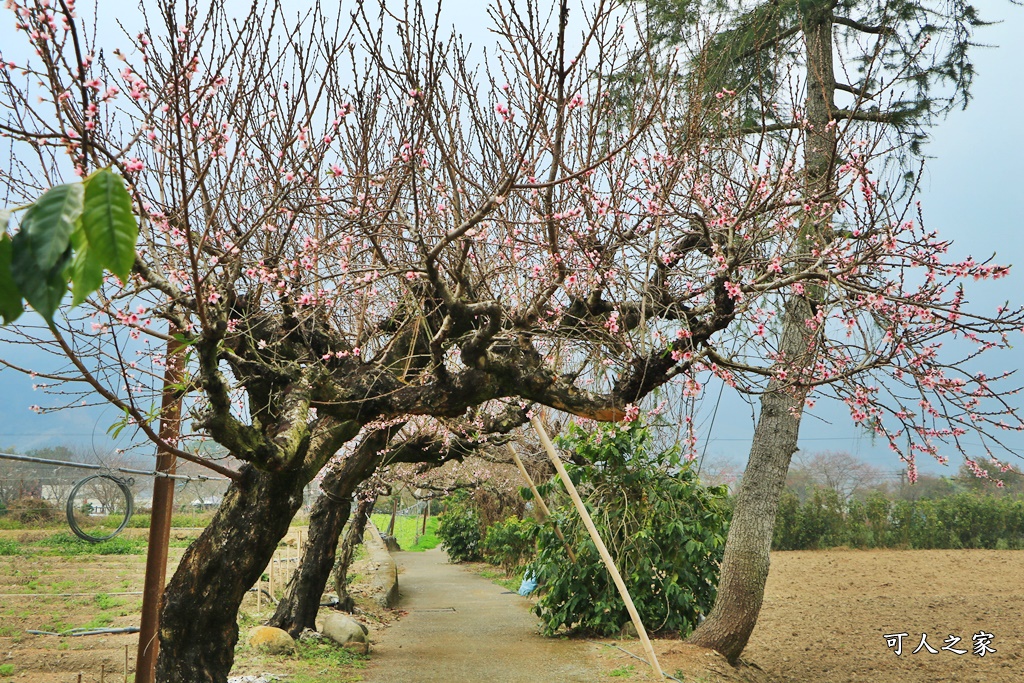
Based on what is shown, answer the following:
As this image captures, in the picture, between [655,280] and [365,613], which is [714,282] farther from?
[365,613]

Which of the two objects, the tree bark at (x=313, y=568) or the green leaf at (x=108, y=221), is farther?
the tree bark at (x=313, y=568)

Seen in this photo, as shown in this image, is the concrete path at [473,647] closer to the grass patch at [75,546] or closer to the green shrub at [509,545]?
the green shrub at [509,545]

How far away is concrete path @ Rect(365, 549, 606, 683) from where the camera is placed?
20.7ft

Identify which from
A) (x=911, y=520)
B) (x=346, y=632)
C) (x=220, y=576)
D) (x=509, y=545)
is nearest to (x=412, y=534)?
(x=509, y=545)

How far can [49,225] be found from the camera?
33.2 inches

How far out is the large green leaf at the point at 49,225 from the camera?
2.73 ft

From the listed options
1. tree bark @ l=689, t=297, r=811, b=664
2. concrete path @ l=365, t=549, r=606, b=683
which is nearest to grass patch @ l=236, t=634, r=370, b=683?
concrete path @ l=365, t=549, r=606, b=683

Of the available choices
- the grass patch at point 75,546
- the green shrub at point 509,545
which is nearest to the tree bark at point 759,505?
the grass patch at point 75,546

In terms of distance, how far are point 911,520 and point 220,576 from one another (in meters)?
16.0

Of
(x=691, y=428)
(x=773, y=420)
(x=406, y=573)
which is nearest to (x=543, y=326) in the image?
(x=691, y=428)

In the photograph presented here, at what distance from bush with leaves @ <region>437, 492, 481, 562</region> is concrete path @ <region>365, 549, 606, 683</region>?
5.36 m

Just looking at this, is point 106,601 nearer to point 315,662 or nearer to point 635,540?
point 315,662

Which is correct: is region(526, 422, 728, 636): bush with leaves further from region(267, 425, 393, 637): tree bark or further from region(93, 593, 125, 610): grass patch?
region(93, 593, 125, 610): grass patch

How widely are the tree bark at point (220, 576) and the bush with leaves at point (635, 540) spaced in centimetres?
432
